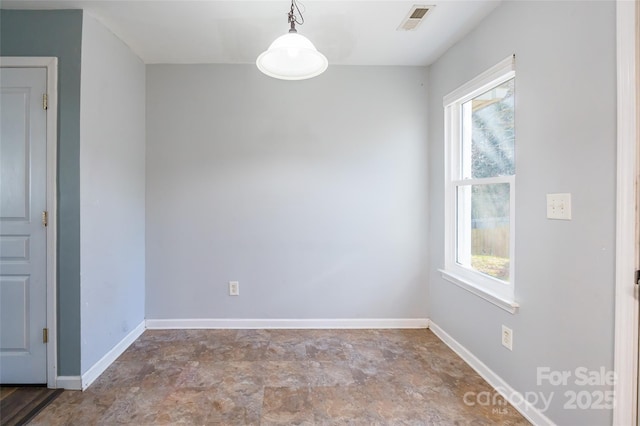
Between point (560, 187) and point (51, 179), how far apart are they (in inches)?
121

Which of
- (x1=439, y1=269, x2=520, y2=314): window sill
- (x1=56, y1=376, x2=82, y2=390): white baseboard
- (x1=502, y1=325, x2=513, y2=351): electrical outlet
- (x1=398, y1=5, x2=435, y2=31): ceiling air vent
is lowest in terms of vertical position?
(x1=56, y1=376, x2=82, y2=390): white baseboard

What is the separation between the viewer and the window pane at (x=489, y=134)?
2018 mm

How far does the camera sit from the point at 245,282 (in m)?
2.98

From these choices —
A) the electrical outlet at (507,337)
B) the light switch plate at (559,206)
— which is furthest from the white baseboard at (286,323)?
the light switch plate at (559,206)

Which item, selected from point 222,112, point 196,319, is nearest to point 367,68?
point 222,112

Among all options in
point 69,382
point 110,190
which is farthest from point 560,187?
point 69,382

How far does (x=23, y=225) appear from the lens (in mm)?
2016

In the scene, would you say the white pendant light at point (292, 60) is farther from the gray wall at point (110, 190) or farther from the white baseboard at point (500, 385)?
the white baseboard at point (500, 385)

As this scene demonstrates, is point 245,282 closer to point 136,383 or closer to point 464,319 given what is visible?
point 136,383

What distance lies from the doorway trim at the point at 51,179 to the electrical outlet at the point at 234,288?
130cm

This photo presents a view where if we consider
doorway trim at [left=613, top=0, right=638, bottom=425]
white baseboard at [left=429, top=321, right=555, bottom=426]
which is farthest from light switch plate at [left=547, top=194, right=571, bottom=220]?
white baseboard at [left=429, top=321, right=555, bottom=426]

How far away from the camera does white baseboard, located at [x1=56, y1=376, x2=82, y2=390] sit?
2025mm

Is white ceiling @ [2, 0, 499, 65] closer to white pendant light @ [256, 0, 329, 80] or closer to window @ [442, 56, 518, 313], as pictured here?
window @ [442, 56, 518, 313]

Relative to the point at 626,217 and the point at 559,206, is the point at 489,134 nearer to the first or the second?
the point at 559,206
